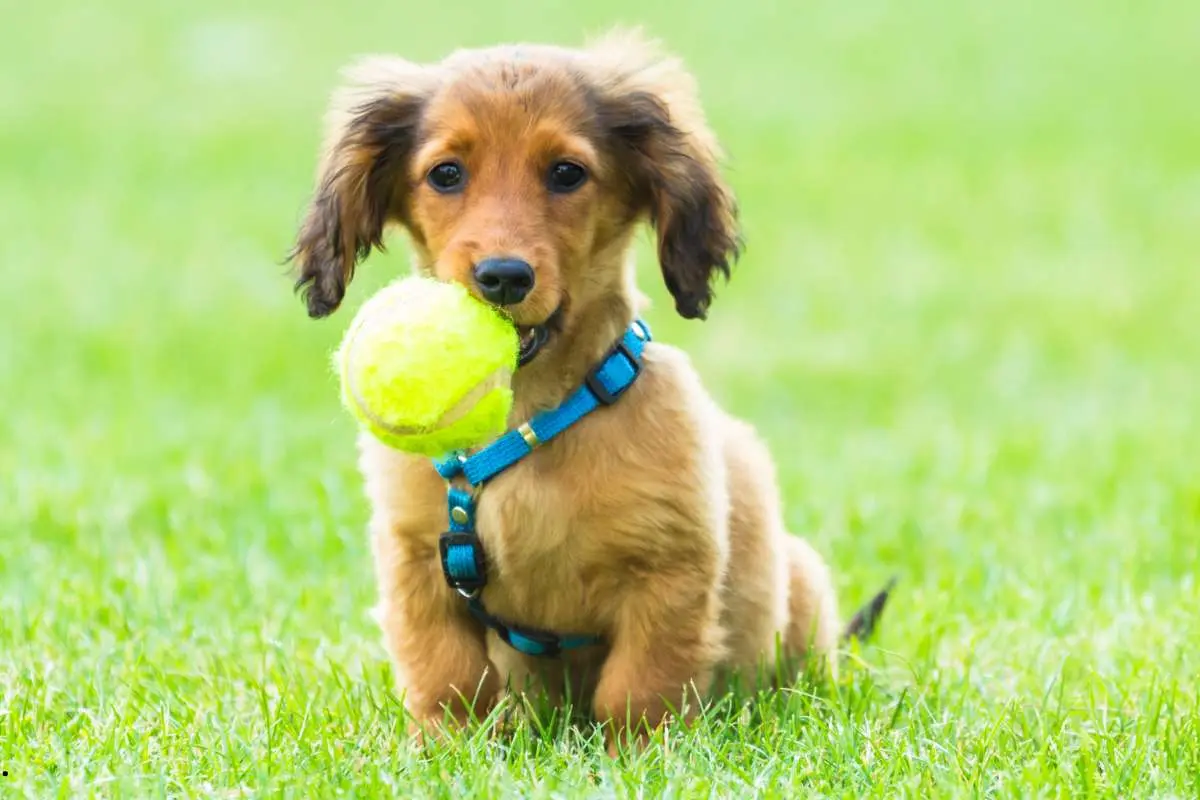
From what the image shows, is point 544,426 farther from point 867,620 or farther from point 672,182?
point 867,620

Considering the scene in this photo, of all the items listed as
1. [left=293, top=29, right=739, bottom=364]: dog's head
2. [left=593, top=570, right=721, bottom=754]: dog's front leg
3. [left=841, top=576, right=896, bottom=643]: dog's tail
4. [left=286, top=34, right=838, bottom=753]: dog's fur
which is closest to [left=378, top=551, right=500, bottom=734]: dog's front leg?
[left=286, top=34, right=838, bottom=753]: dog's fur

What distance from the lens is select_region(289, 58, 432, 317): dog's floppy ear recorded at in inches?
143

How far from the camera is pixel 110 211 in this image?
1168 centimetres

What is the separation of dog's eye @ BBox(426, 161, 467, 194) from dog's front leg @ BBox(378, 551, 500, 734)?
2.51 feet

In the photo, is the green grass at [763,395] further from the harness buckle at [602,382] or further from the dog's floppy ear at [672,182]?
the dog's floppy ear at [672,182]

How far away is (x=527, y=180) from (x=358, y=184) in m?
A: 0.44

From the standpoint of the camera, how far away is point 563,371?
3.57 m

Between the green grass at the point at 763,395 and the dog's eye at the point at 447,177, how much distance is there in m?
1.06

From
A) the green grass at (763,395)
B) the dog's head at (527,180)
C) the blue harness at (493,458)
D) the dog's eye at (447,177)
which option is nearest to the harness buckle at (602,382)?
the blue harness at (493,458)

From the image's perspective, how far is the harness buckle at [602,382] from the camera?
3523mm

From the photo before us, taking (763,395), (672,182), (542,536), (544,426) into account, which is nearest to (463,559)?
(542,536)

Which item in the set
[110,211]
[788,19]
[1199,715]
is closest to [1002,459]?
[1199,715]

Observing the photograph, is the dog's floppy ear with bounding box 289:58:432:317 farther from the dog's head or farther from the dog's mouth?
the dog's mouth

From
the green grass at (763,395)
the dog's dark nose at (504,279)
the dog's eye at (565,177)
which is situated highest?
the dog's eye at (565,177)
